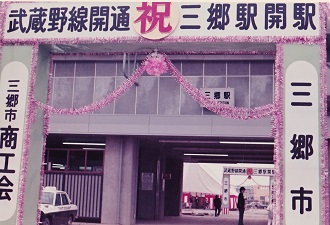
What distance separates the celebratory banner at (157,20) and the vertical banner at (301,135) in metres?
0.61

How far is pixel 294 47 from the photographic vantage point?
10.2 meters

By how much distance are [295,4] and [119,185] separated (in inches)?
527

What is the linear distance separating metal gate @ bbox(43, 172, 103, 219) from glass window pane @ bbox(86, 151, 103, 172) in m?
0.34

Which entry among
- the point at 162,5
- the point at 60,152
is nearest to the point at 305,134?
the point at 162,5

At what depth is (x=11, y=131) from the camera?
1082 cm

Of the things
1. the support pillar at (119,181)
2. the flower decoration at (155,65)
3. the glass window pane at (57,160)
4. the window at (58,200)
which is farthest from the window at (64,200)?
the flower decoration at (155,65)

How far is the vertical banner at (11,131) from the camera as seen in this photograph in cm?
1059

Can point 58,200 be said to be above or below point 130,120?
below

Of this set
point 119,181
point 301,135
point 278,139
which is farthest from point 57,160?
point 301,135

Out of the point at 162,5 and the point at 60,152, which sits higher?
the point at 162,5

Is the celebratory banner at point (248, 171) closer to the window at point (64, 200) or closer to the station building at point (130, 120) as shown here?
the station building at point (130, 120)

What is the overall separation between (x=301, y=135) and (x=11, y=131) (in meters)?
6.05

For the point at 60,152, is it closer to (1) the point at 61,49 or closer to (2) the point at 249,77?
(2) the point at 249,77

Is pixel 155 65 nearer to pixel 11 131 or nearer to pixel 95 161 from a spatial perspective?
pixel 11 131
